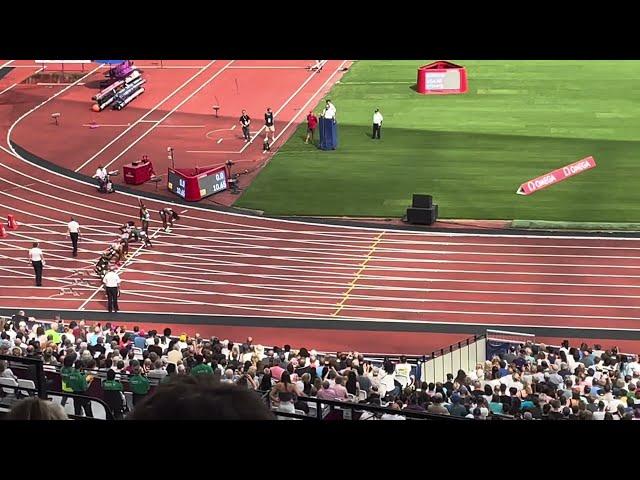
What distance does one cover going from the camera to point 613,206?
31.4 metres

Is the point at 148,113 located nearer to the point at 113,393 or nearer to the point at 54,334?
the point at 54,334

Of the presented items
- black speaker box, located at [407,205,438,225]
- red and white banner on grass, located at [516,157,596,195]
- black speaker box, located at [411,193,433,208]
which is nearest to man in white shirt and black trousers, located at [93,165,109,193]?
black speaker box, located at [407,205,438,225]

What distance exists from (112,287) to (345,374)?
9096 mm

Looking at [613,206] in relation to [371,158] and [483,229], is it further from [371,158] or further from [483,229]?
[371,158]

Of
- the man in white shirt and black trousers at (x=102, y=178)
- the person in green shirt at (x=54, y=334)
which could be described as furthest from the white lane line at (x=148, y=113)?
the person in green shirt at (x=54, y=334)

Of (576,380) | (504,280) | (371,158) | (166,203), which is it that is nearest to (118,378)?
(576,380)

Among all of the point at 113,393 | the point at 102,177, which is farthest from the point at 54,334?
the point at 102,177

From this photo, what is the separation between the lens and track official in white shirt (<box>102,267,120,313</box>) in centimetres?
2633

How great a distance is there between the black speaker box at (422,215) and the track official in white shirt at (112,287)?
7537 mm

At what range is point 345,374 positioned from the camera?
60.8 ft

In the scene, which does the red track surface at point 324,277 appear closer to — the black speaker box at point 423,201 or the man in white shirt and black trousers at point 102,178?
the man in white shirt and black trousers at point 102,178

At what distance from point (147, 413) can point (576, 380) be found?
49.7 feet

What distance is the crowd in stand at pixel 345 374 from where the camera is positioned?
16.5 m

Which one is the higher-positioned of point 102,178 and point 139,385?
point 102,178
